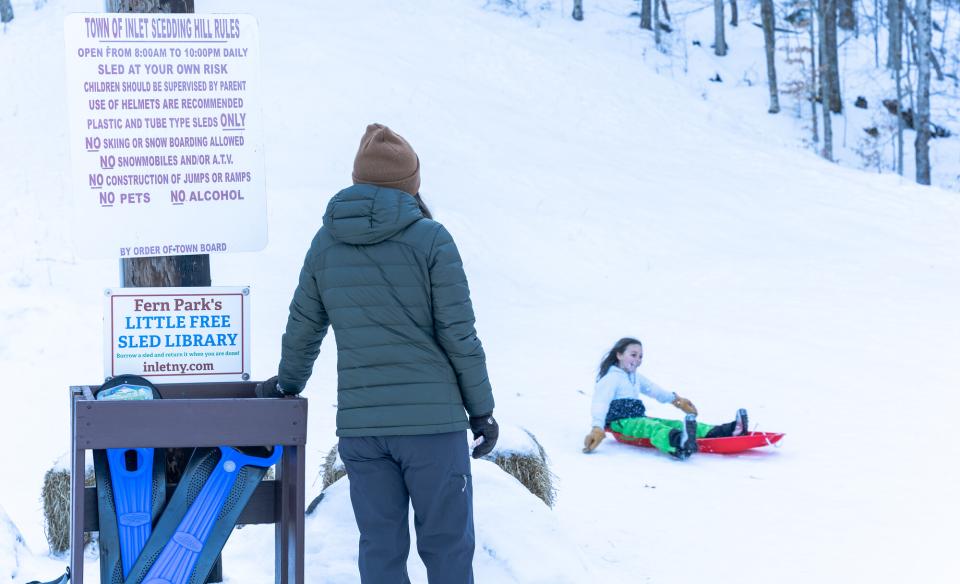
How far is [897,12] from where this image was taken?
107 ft

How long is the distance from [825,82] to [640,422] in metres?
18.7

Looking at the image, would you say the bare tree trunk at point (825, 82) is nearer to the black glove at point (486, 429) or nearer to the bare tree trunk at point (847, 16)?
the bare tree trunk at point (847, 16)

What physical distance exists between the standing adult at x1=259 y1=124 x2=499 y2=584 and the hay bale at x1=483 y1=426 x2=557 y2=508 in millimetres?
1987

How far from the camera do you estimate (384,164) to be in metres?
3.62

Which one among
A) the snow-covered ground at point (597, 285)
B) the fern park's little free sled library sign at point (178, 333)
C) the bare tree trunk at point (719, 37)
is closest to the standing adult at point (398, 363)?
the fern park's little free sled library sign at point (178, 333)

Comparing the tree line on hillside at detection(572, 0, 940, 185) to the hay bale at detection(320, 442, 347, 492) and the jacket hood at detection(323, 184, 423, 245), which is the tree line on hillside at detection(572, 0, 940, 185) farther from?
the jacket hood at detection(323, 184, 423, 245)

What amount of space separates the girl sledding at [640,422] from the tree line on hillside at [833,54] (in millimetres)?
17740

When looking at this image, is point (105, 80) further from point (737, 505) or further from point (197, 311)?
point (737, 505)

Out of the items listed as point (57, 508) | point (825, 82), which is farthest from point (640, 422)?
point (825, 82)

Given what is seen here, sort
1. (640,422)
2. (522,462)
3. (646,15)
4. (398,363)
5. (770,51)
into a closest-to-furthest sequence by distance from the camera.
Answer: (398,363) → (522,462) → (640,422) → (770,51) → (646,15)

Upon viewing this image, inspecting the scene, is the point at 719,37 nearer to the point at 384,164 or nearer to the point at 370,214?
the point at 384,164

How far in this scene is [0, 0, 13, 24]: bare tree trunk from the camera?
24828mm

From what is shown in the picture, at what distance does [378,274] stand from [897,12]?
107 ft

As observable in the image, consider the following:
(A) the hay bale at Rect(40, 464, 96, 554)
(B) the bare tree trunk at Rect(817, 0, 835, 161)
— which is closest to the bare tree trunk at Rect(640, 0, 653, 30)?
(B) the bare tree trunk at Rect(817, 0, 835, 161)
